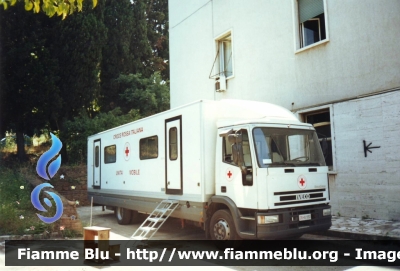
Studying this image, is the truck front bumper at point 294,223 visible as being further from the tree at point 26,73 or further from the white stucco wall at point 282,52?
the tree at point 26,73

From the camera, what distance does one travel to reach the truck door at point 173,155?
28.0 ft

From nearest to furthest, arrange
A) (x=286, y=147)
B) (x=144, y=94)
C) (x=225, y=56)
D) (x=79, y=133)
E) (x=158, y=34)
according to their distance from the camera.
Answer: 1. (x=286, y=147)
2. (x=225, y=56)
3. (x=79, y=133)
4. (x=144, y=94)
5. (x=158, y=34)

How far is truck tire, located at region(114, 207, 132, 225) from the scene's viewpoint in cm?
1135

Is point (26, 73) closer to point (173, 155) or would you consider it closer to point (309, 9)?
point (173, 155)

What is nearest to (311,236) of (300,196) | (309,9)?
(300,196)

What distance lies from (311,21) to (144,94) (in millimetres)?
12837

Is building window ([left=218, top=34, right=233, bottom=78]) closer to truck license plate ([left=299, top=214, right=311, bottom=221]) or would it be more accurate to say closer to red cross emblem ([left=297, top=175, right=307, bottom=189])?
red cross emblem ([left=297, top=175, right=307, bottom=189])

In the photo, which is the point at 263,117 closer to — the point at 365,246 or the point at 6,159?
the point at 365,246

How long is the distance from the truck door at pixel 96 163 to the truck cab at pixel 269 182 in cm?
688

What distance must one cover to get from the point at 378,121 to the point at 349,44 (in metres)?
2.18

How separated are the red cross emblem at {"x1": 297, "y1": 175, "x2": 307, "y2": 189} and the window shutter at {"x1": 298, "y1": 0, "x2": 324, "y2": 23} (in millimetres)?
6112

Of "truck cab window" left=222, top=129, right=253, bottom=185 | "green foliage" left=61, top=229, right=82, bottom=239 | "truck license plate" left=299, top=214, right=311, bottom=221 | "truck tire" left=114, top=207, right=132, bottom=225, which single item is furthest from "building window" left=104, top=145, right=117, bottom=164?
"truck license plate" left=299, top=214, right=311, bottom=221

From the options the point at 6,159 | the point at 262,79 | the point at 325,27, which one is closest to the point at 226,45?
the point at 262,79

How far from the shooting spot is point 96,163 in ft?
44.4
